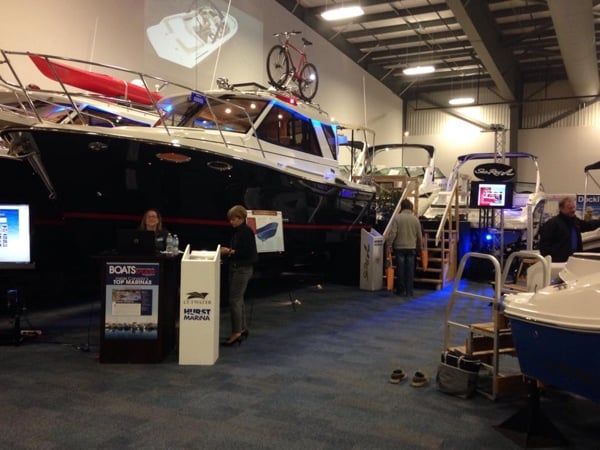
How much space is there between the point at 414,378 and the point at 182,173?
3092 mm

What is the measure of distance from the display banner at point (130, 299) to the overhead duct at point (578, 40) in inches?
396

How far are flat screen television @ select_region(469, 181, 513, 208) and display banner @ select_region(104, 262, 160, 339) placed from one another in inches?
274

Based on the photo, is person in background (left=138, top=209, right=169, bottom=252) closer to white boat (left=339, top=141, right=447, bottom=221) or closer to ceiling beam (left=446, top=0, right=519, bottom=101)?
white boat (left=339, top=141, right=447, bottom=221)

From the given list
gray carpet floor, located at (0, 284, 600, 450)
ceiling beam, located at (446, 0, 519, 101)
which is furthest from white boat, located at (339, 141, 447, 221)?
gray carpet floor, located at (0, 284, 600, 450)

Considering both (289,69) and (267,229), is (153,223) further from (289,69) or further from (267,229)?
(289,69)

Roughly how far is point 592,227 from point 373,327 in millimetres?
6178

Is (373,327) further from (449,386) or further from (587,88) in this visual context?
(587,88)

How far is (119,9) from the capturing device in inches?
329

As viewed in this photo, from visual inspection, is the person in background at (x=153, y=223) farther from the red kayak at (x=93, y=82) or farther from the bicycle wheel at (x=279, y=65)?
the bicycle wheel at (x=279, y=65)

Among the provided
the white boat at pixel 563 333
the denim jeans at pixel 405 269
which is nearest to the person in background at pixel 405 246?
the denim jeans at pixel 405 269

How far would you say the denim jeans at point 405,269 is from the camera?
797 centimetres

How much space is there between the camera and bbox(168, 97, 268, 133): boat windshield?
6493 millimetres

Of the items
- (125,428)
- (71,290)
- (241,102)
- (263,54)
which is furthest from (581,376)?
(263,54)

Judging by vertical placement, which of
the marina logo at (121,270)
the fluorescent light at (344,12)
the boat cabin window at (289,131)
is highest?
the fluorescent light at (344,12)
